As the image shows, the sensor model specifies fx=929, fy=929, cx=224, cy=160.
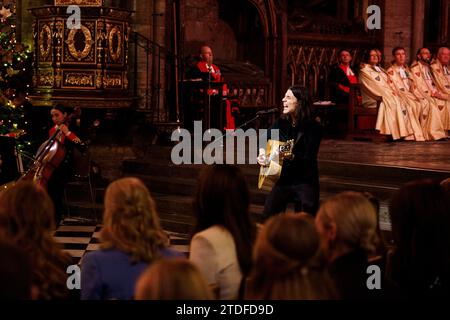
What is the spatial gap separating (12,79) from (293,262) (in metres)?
9.78

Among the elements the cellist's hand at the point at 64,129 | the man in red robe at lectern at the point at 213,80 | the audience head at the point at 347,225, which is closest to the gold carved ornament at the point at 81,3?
the man in red robe at lectern at the point at 213,80

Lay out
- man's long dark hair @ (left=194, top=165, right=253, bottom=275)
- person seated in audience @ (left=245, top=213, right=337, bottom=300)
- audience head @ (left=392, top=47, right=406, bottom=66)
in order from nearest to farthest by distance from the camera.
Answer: person seated in audience @ (left=245, top=213, right=337, bottom=300)
man's long dark hair @ (left=194, top=165, right=253, bottom=275)
audience head @ (left=392, top=47, right=406, bottom=66)

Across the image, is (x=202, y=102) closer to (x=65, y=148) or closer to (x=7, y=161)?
(x=65, y=148)

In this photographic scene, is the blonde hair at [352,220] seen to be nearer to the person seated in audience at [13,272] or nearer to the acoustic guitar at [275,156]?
the person seated in audience at [13,272]

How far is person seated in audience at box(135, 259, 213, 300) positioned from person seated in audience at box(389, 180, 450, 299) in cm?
161

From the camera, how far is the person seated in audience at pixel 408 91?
535 inches

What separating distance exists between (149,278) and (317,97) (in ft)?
41.6

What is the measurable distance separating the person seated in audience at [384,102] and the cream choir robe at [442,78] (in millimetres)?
938

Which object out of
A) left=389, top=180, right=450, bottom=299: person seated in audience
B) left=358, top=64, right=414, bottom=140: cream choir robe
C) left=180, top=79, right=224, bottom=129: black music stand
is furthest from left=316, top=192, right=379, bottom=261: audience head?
left=358, top=64, right=414, bottom=140: cream choir robe

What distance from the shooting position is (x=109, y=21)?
39.1 ft

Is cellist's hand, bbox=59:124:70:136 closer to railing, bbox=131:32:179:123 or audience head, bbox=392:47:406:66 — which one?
railing, bbox=131:32:179:123

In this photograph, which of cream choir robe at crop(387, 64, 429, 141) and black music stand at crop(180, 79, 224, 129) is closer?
black music stand at crop(180, 79, 224, 129)

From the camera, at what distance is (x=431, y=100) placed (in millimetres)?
14047

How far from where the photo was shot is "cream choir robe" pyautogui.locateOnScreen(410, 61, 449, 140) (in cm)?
1389
